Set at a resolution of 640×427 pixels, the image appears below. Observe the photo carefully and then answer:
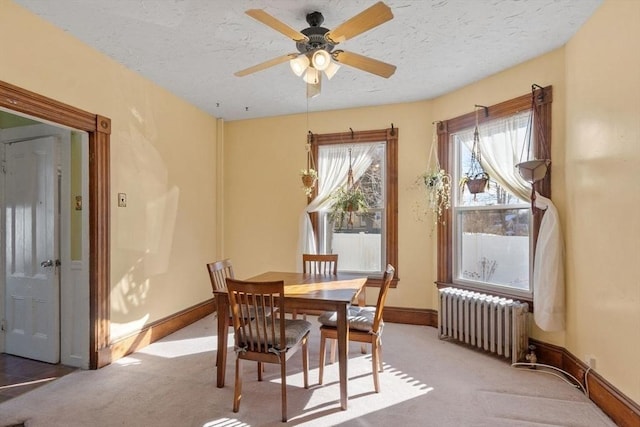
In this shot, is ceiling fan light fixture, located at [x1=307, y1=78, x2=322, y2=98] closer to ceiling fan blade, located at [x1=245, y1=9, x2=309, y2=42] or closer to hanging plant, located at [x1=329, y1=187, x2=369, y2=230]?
ceiling fan blade, located at [x1=245, y1=9, x2=309, y2=42]

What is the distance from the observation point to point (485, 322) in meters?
3.15

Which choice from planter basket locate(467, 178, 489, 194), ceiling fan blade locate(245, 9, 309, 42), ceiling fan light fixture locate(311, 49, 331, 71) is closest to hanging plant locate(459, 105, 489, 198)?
planter basket locate(467, 178, 489, 194)

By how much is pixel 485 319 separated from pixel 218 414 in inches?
98.2

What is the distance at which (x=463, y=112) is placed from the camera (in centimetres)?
375

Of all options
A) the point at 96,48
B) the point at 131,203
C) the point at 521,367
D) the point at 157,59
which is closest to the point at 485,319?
the point at 521,367

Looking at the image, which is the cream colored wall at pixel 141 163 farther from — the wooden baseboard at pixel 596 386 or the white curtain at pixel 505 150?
the wooden baseboard at pixel 596 386

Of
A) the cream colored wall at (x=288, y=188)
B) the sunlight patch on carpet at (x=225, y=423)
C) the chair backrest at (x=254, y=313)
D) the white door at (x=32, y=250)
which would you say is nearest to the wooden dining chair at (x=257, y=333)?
the chair backrest at (x=254, y=313)

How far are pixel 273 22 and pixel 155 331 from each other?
3.30 meters

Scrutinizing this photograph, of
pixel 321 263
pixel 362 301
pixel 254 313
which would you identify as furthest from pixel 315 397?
pixel 321 263

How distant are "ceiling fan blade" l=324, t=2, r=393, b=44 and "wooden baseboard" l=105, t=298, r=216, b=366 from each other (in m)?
3.27

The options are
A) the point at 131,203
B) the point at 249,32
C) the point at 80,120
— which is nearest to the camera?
the point at 249,32

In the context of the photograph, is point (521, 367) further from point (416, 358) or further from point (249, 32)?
point (249, 32)

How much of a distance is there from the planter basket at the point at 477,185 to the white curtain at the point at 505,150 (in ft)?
0.48

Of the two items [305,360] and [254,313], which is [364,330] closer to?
[305,360]
